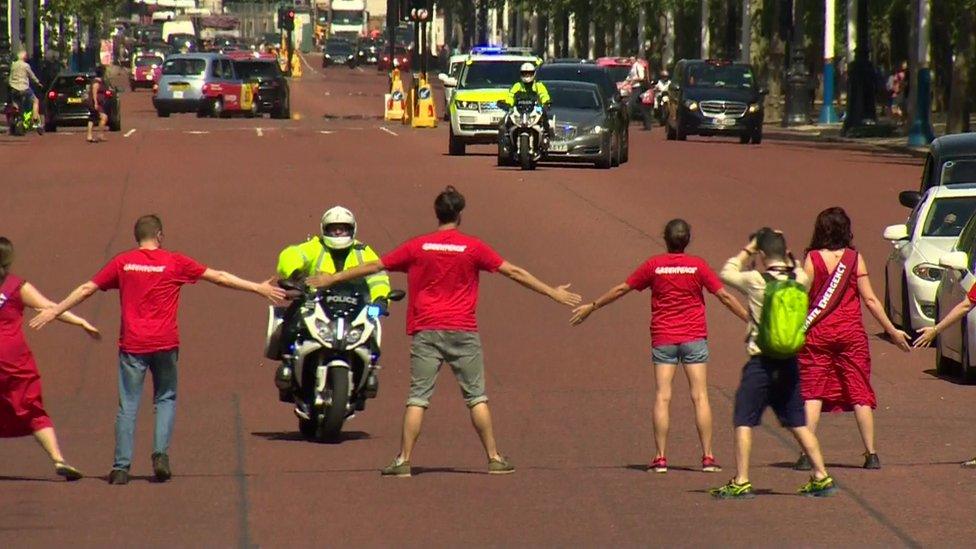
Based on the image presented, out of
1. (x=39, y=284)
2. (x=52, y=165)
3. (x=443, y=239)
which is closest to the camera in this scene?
(x=443, y=239)

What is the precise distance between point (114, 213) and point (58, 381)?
1171cm

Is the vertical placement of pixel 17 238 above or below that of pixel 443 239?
below

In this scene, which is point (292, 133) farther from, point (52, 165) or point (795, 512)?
point (795, 512)

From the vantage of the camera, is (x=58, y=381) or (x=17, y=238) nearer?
(x=58, y=381)

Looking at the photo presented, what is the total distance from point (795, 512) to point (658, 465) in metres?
1.30

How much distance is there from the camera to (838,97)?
72.6 m

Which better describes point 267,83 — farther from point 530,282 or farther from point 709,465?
point 709,465

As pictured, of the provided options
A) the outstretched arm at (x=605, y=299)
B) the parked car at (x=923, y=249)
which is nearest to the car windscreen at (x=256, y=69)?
the parked car at (x=923, y=249)

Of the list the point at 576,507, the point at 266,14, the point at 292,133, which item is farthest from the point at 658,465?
the point at 266,14

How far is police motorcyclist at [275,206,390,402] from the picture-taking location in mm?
12391

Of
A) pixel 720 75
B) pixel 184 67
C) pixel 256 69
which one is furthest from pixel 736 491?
pixel 184 67

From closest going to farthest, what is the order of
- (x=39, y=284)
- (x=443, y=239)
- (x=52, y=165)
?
(x=443, y=239), (x=39, y=284), (x=52, y=165)

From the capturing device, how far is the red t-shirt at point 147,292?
11.1 metres

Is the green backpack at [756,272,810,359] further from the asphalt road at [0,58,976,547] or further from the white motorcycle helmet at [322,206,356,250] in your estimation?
the white motorcycle helmet at [322,206,356,250]
